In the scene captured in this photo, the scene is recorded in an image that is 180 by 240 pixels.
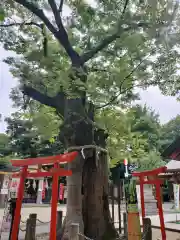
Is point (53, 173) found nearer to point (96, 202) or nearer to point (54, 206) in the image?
point (54, 206)

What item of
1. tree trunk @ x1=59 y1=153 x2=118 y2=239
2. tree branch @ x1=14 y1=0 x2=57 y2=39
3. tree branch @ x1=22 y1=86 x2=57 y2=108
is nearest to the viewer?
tree trunk @ x1=59 y1=153 x2=118 y2=239

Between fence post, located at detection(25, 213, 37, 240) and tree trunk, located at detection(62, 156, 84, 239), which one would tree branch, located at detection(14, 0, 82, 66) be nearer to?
tree trunk, located at detection(62, 156, 84, 239)

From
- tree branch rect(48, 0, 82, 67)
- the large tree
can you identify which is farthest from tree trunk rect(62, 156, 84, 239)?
tree branch rect(48, 0, 82, 67)

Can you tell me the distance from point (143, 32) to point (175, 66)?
1.70m

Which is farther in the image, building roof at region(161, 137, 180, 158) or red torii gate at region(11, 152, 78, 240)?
building roof at region(161, 137, 180, 158)

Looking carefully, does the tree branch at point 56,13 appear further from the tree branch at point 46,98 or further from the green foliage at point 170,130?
the green foliage at point 170,130

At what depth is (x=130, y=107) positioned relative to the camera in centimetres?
874

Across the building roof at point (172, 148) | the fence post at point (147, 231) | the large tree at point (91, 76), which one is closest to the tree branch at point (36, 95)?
the large tree at point (91, 76)

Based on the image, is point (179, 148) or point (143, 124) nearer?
point (179, 148)

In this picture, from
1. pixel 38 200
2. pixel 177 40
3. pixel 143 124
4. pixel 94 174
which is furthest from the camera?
pixel 143 124

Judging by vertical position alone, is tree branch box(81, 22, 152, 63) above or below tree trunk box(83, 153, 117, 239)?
above

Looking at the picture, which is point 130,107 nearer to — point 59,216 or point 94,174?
point 94,174

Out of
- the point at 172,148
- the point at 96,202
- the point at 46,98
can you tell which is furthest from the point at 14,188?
the point at 172,148

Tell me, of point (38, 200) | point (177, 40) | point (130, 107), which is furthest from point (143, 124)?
point (177, 40)
